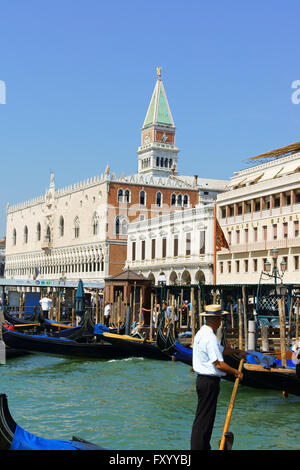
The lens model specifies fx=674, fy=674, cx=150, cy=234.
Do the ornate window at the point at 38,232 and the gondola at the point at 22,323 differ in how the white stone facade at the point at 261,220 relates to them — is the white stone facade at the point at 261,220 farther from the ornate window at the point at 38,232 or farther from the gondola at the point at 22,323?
the ornate window at the point at 38,232

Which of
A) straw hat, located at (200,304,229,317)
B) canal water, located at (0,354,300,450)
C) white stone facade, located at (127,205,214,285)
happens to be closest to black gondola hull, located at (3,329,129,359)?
canal water, located at (0,354,300,450)

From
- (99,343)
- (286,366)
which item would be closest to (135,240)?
(99,343)

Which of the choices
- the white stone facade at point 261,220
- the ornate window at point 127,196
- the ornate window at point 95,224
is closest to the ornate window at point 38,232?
the ornate window at point 95,224

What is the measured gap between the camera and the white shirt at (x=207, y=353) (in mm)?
5828

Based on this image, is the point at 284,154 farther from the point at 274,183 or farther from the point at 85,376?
the point at 85,376

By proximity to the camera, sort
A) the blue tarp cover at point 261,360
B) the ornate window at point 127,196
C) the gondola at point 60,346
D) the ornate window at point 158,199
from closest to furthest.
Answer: the blue tarp cover at point 261,360 → the gondola at point 60,346 → the ornate window at point 127,196 → the ornate window at point 158,199

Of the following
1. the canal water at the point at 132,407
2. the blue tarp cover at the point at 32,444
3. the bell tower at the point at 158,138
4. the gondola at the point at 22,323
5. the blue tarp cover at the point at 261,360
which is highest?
the bell tower at the point at 158,138

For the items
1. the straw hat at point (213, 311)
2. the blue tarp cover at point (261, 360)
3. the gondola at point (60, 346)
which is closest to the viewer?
the straw hat at point (213, 311)

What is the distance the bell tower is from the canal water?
65.9 meters

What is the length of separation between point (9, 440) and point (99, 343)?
39.1 ft

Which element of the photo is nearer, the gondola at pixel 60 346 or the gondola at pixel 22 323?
the gondola at pixel 60 346

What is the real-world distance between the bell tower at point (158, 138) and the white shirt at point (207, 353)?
74174 mm

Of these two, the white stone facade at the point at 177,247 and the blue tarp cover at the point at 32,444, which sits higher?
the white stone facade at the point at 177,247

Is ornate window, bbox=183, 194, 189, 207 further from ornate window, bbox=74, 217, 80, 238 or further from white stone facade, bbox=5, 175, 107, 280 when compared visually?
ornate window, bbox=74, 217, 80, 238
